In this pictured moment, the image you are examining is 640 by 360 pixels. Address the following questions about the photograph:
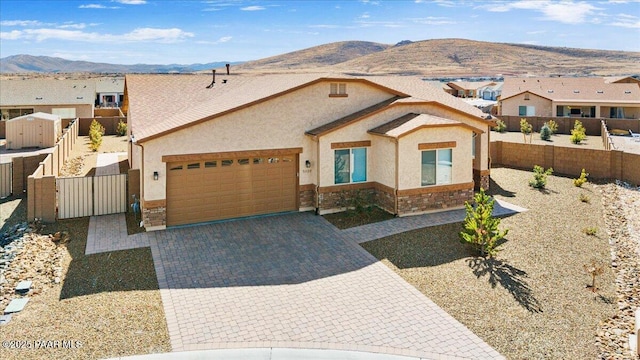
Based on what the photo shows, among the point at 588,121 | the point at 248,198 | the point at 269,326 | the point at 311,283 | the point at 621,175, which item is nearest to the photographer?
the point at 269,326

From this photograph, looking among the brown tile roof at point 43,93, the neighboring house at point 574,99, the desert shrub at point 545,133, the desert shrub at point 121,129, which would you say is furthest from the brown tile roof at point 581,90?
the brown tile roof at point 43,93

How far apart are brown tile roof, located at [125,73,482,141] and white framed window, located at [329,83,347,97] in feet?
1.09

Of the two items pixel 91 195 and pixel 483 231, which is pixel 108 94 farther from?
pixel 483 231

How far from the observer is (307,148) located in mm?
17031

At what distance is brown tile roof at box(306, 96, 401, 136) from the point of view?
1648 cm

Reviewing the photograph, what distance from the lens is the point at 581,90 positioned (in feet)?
157

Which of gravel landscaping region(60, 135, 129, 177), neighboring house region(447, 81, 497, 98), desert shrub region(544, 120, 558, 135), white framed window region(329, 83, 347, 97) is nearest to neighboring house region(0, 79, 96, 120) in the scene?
gravel landscaping region(60, 135, 129, 177)

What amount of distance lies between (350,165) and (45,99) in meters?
39.0

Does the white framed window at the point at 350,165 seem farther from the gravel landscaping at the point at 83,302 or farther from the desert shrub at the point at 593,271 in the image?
the desert shrub at the point at 593,271

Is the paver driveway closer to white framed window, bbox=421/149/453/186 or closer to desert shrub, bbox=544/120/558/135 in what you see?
white framed window, bbox=421/149/453/186

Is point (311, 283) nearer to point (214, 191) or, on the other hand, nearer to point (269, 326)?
point (269, 326)

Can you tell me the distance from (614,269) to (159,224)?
1385 centimetres

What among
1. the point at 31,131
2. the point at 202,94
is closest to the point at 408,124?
the point at 202,94

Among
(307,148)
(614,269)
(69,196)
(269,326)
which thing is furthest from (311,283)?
(69,196)
